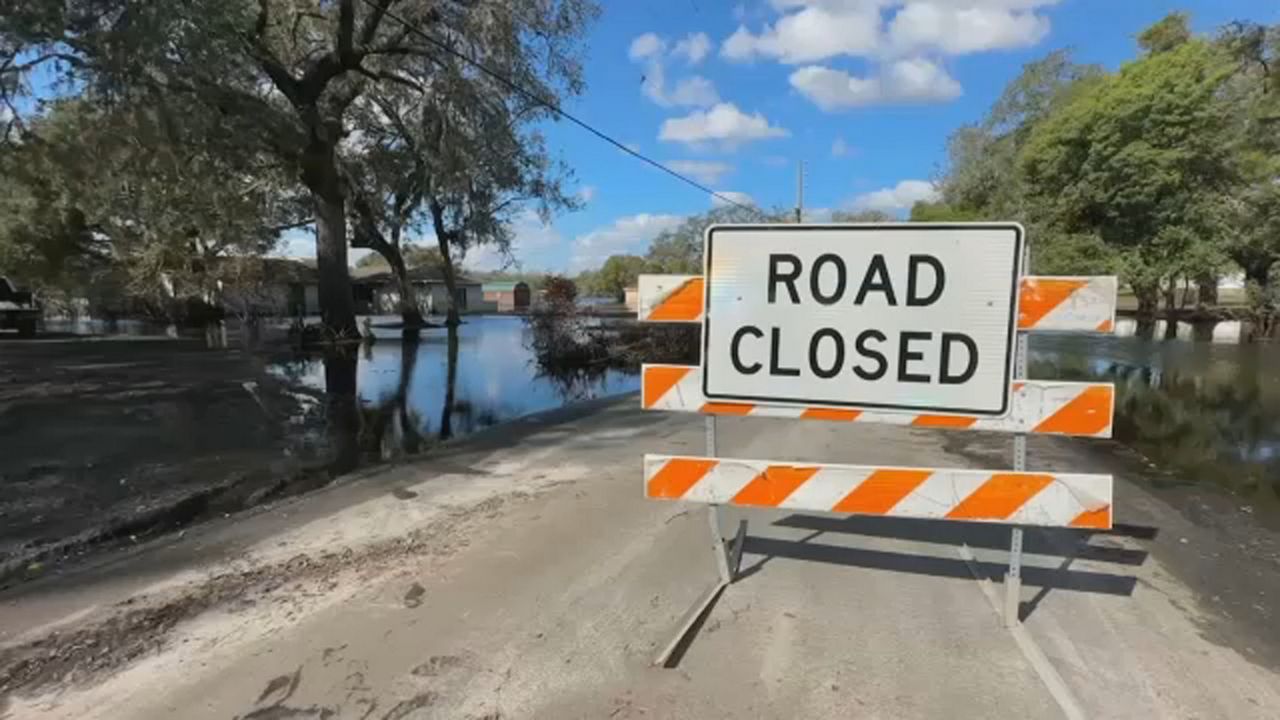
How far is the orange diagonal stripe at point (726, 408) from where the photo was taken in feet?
12.3

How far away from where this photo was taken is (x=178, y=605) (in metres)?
4.04

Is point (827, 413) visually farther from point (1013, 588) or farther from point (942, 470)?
point (1013, 588)

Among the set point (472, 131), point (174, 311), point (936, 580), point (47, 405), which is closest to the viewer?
point (936, 580)

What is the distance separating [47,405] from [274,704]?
12.2m

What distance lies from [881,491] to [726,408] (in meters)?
0.81

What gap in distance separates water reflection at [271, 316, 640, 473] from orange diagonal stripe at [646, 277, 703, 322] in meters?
5.74

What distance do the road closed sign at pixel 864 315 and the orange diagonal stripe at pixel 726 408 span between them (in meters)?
0.03

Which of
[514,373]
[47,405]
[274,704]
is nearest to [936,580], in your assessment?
[274,704]

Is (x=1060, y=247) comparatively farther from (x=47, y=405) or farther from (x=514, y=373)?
(x=47, y=405)

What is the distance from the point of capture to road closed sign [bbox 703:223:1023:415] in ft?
11.2

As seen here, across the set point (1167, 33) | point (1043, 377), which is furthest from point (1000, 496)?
point (1167, 33)

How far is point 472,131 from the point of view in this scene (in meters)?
23.2

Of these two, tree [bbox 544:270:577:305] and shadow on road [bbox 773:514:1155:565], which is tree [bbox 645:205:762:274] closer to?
tree [bbox 544:270:577:305]

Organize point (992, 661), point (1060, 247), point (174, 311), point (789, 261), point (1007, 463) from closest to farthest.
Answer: point (992, 661)
point (789, 261)
point (1007, 463)
point (1060, 247)
point (174, 311)
